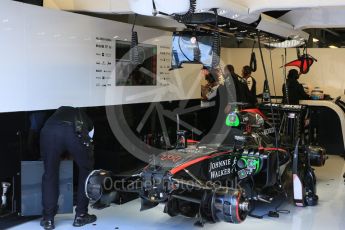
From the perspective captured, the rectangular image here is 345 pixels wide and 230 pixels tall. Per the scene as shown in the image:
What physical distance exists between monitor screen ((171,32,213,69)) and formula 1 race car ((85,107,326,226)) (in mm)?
718

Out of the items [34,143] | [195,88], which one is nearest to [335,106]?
[195,88]

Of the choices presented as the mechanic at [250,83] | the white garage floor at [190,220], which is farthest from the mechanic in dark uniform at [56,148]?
the mechanic at [250,83]

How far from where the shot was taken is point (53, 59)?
460 cm

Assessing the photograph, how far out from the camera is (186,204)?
397 cm

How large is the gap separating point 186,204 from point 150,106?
2363 mm

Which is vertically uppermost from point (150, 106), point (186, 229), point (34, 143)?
point (150, 106)

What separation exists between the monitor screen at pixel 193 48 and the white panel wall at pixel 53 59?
116 cm

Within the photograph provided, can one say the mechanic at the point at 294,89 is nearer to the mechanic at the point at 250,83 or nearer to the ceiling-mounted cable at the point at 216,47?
the mechanic at the point at 250,83

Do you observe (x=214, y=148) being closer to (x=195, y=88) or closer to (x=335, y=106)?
(x=195, y=88)

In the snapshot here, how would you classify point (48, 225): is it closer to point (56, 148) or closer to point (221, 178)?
point (56, 148)

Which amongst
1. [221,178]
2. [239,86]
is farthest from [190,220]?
[239,86]

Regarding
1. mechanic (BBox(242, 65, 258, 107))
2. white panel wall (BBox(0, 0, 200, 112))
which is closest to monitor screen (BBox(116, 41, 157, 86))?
white panel wall (BBox(0, 0, 200, 112))

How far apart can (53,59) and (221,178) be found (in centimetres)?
212

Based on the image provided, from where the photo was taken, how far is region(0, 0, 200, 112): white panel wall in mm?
4121
